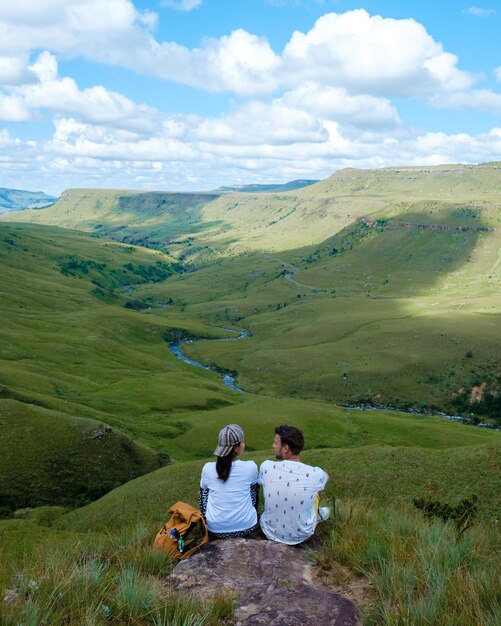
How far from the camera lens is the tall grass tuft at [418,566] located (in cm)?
934

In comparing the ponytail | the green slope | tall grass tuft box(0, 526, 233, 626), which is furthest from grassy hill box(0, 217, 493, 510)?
tall grass tuft box(0, 526, 233, 626)

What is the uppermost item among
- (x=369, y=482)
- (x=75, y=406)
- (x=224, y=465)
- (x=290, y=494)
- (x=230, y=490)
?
(x=224, y=465)

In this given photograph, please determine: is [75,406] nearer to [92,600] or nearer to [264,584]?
[264,584]

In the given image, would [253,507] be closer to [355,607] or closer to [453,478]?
[355,607]

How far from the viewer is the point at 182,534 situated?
14.2 meters

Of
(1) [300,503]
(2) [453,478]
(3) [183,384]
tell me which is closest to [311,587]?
(1) [300,503]

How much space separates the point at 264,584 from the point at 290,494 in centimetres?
357

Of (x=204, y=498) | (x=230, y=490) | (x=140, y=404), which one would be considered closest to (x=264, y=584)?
(x=230, y=490)

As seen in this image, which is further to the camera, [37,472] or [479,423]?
[479,423]

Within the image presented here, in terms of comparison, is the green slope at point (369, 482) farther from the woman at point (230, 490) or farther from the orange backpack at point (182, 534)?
the orange backpack at point (182, 534)

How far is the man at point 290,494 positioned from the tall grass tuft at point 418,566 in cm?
93

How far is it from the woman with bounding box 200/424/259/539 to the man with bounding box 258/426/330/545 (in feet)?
1.66

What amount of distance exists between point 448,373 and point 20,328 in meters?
147

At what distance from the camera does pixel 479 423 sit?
479ft
